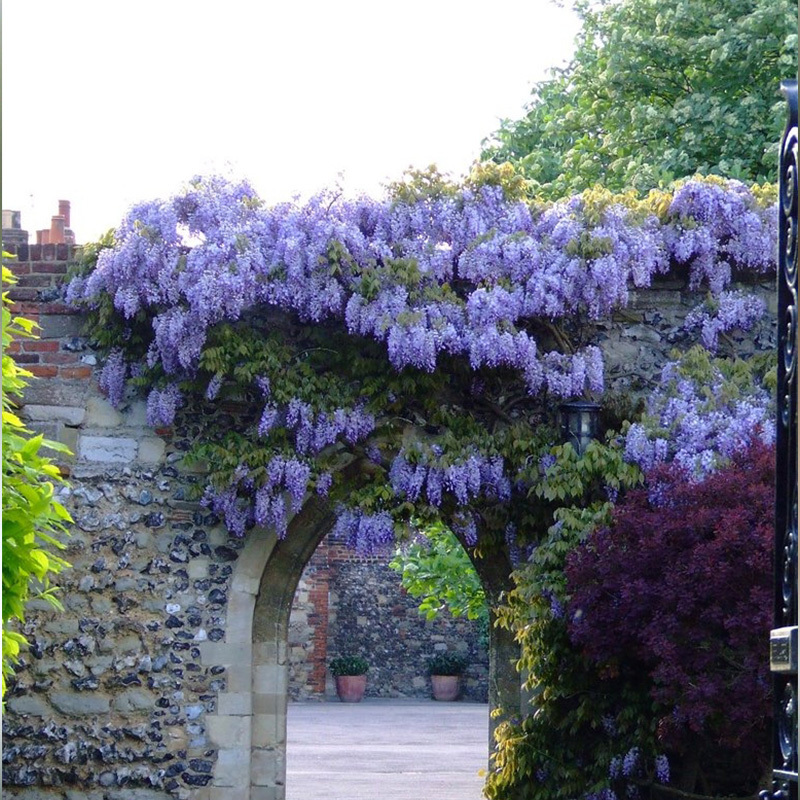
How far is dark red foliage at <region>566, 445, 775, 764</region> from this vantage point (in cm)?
617

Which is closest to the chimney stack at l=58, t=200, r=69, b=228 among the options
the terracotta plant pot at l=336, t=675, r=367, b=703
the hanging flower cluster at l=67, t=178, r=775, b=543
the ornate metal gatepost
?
the terracotta plant pot at l=336, t=675, r=367, b=703

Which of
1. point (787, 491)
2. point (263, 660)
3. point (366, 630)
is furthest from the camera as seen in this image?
point (366, 630)

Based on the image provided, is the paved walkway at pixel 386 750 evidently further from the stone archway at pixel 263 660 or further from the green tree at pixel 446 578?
the stone archway at pixel 263 660

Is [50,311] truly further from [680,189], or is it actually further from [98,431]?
[680,189]

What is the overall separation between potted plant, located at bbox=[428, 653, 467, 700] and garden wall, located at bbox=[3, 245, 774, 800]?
558 inches

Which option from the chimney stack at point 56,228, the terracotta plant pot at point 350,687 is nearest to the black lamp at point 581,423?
the chimney stack at point 56,228

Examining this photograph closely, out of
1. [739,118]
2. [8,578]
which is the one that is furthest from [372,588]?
[8,578]

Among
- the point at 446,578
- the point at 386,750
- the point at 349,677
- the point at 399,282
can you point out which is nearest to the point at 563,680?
the point at 399,282

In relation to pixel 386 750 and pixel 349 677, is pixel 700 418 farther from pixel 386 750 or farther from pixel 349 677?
pixel 349 677

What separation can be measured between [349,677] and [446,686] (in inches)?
57.9

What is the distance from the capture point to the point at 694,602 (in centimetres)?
632

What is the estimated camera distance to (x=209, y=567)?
26.3ft

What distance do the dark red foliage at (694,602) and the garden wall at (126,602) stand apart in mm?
1531

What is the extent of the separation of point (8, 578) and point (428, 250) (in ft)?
12.4
